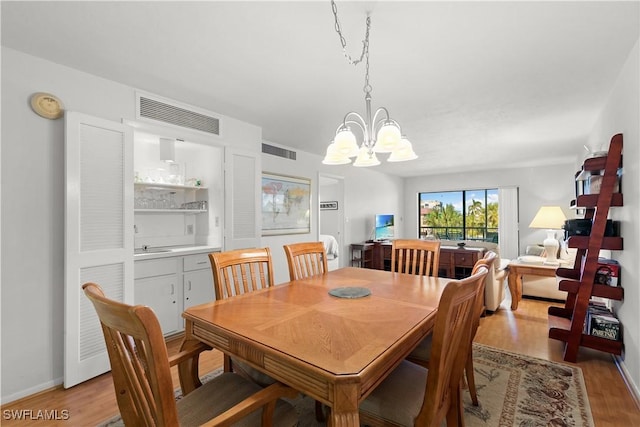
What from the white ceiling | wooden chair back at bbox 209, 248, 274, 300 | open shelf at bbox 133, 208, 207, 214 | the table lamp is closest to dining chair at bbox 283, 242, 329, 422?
wooden chair back at bbox 209, 248, 274, 300

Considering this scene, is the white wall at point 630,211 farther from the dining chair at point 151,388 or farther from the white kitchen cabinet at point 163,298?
the white kitchen cabinet at point 163,298

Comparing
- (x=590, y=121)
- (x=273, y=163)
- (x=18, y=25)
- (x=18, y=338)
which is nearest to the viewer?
(x=18, y=25)

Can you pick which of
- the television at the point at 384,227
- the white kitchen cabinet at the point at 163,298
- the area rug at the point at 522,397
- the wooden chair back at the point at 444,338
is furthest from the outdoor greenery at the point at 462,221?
the wooden chair back at the point at 444,338

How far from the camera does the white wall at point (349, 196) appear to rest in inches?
180

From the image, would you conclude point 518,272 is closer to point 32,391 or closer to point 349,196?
point 349,196

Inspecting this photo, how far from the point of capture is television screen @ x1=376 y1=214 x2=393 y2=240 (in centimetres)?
686

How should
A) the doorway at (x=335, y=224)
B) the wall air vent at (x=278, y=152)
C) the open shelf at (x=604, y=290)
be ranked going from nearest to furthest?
the open shelf at (x=604, y=290) < the wall air vent at (x=278, y=152) < the doorway at (x=335, y=224)

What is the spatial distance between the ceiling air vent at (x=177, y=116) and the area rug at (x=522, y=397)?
7.56 feet

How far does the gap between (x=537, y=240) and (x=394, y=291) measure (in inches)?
248

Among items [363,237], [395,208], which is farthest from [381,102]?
[395,208]

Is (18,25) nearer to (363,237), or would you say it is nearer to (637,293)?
(637,293)

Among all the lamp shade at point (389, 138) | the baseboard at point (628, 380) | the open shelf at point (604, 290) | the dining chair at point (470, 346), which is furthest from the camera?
the open shelf at point (604, 290)

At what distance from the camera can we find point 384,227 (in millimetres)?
7008

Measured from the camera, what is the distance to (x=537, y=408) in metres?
1.96
